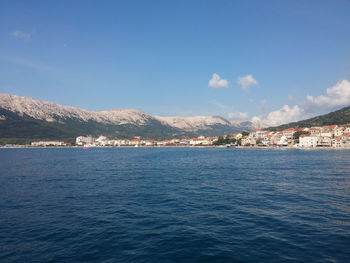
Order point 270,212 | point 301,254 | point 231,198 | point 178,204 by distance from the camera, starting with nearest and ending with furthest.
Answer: point 301,254 → point 270,212 → point 178,204 → point 231,198

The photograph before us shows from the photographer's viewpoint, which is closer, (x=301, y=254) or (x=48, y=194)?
(x=301, y=254)

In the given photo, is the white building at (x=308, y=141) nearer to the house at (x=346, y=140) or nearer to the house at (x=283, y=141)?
the house at (x=346, y=140)

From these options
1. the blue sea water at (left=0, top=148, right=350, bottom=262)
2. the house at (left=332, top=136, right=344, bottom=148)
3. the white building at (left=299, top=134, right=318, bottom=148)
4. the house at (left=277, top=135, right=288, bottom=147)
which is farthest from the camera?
the house at (left=277, top=135, right=288, bottom=147)

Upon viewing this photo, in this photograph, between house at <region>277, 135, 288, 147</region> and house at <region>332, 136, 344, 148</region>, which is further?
house at <region>277, 135, 288, 147</region>

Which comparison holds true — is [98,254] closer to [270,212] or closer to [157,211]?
[157,211]

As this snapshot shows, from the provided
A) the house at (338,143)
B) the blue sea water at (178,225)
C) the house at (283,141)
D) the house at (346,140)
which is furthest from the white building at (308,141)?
the blue sea water at (178,225)

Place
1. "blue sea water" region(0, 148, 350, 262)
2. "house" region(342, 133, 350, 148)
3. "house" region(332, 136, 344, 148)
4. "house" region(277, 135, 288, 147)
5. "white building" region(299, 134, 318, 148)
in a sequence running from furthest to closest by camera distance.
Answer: "house" region(277, 135, 288, 147)
"white building" region(299, 134, 318, 148)
"house" region(332, 136, 344, 148)
"house" region(342, 133, 350, 148)
"blue sea water" region(0, 148, 350, 262)

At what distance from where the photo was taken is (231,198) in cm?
2144

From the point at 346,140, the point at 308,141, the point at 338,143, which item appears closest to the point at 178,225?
the point at 346,140

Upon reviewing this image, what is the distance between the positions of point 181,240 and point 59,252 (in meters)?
6.40

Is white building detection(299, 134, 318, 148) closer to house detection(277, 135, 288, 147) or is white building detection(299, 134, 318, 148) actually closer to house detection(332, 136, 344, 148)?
house detection(332, 136, 344, 148)

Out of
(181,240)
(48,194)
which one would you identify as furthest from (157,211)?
(48,194)

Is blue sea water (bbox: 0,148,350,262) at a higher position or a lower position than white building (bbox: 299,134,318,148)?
lower

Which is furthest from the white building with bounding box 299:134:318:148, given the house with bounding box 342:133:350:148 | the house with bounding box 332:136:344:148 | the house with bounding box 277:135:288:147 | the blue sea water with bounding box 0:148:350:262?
the blue sea water with bounding box 0:148:350:262
